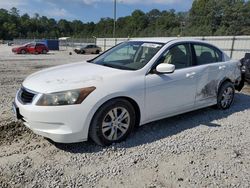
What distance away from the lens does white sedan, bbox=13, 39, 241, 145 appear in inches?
135

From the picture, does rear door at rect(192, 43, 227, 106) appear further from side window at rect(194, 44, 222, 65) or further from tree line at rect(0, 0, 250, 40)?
tree line at rect(0, 0, 250, 40)

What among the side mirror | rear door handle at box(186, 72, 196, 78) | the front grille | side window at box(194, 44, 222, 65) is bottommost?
the front grille

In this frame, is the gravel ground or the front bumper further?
the front bumper

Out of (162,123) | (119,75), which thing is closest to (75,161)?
(119,75)

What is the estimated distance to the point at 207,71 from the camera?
16.6 ft

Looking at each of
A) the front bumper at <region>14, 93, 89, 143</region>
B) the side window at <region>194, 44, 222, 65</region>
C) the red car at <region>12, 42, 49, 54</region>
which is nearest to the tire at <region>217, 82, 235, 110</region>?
the side window at <region>194, 44, 222, 65</region>

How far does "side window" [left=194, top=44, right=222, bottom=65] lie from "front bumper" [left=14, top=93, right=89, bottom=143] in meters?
2.63

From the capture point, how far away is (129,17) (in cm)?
10038

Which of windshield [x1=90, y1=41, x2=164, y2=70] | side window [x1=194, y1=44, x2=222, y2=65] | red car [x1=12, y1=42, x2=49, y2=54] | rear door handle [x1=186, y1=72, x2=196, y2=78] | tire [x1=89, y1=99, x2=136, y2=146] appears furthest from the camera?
red car [x1=12, y1=42, x2=49, y2=54]

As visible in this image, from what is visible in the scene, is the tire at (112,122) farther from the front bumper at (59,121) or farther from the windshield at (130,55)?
the windshield at (130,55)

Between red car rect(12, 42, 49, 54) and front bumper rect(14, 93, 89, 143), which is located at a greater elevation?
Answer: front bumper rect(14, 93, 89, 143)

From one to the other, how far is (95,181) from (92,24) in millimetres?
117908

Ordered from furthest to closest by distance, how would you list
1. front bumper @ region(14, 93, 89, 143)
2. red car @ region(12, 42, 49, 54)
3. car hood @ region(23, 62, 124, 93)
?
red car @ region(12, 42, 49, 54), car hood @ region(23, 62, 124, 93), front bumper @ region(14, 93, 89, 143)

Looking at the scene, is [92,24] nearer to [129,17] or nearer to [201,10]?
[129,17]
